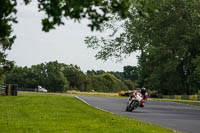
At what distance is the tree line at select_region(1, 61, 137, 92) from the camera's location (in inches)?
4658

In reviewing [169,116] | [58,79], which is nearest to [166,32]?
[169,116]

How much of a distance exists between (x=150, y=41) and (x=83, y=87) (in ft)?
300

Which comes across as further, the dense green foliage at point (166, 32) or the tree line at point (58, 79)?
the tree line at point (58, 79)

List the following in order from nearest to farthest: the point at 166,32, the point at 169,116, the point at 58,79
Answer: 1. the point at 169,116
2. the point at 166,32
3. the point at 58,79

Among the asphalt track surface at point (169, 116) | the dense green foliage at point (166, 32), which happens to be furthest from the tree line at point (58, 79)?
the asphalt track surface at point (169, 116)

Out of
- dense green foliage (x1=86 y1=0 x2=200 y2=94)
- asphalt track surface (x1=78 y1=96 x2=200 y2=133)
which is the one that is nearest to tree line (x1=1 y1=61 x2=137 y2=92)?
dense green foliage (x1=86 y1=0 x2=200 y2=94)

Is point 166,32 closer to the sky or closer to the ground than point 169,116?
closer to the sky

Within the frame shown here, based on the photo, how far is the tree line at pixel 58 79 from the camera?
118 metres

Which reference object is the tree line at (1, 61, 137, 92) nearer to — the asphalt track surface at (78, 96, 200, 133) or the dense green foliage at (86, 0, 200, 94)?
the dense green foliage at (86, 0, 200, 94)

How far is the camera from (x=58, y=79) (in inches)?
4572

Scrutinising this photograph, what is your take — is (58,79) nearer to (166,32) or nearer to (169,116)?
(166,32)

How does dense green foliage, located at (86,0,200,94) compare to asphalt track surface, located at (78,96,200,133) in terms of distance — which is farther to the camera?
dense green foliage, located at (86,0,200,94)

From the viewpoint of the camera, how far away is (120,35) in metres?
38.2

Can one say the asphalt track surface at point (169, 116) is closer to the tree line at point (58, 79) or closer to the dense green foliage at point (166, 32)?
the dense green foliage at point (166, 32)
